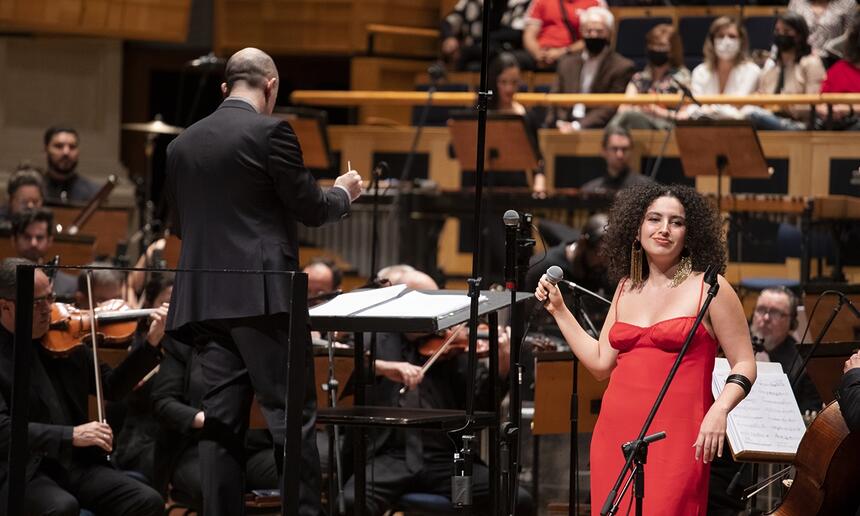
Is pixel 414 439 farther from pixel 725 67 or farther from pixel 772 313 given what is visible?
pixel 725 67

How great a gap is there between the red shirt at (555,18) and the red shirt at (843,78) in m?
2.48

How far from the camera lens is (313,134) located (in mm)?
8328

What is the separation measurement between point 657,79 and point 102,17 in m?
4.29

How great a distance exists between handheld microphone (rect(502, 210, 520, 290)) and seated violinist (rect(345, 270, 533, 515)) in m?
1.39

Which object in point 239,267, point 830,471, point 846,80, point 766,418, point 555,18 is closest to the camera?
point 830,471

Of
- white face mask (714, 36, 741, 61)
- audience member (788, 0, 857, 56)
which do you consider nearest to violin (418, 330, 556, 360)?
white face mask (714, 36, 741, 61)

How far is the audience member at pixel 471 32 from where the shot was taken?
422 inches

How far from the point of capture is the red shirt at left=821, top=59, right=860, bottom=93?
26.5 ft

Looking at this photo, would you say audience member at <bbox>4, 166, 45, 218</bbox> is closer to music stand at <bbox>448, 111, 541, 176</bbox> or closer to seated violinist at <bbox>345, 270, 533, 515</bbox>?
music stand at <bbox>448, 111, 541, 176</bbox>

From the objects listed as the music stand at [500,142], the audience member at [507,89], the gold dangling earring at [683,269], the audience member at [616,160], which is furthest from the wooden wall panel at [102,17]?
the gold dangling earring at [683,269]

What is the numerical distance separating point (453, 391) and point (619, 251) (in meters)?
1.61

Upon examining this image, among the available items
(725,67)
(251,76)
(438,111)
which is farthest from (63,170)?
(251,76)

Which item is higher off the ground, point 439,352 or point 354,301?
point 354,301

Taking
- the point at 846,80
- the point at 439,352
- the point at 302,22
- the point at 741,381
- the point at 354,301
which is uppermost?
the point at 302,22
